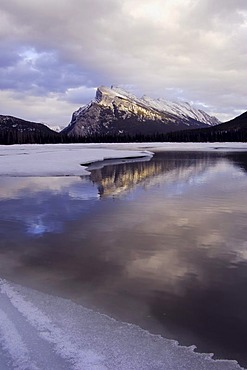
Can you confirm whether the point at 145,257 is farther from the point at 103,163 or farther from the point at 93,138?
the point at 93,138

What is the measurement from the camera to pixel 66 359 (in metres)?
4.98

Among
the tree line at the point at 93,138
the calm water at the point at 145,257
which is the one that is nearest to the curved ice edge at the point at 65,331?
the calm water at the point at 145,257

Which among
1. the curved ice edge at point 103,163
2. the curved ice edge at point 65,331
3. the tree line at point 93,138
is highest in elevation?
the tree line at point 93,138

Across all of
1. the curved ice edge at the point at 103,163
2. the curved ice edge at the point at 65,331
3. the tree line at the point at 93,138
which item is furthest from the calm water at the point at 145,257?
the tree line at the point at 93,138

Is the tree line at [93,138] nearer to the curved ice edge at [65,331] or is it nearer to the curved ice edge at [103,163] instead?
the curved ice edge at [103,163]

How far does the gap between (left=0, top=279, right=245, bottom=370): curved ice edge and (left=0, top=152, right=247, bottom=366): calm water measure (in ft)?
0.71

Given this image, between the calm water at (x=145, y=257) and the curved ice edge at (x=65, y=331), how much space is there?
8.5 inches

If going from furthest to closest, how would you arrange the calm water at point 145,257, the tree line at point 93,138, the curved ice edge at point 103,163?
the tree line at point 93,138 < the curved ice edge at point 103,163 < the calm water at point 145,257

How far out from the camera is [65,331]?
570 centimetres

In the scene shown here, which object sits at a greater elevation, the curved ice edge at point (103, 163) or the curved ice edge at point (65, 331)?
the curved ice edge at point (103, 163)

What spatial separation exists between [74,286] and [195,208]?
9.05 m

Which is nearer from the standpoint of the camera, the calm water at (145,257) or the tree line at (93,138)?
the calm water at (145,257)

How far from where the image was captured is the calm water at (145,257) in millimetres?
6266

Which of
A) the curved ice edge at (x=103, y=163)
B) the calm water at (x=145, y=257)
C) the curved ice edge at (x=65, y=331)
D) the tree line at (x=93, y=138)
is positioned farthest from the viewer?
the tree line at (x=93, y=138)
